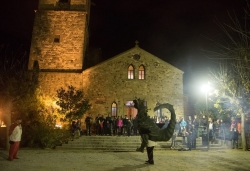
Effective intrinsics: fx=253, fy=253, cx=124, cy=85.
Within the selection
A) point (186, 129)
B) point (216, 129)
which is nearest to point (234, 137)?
point (216, 129)

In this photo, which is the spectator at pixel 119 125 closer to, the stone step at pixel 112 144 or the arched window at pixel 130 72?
the stone step at pixel 112 144

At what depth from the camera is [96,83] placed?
25297 millimetres

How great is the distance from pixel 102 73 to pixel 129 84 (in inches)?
116

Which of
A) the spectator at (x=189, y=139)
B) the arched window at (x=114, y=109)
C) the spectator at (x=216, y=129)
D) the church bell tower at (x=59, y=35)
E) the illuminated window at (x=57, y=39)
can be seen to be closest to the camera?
the spectator at (x=189, y=139)

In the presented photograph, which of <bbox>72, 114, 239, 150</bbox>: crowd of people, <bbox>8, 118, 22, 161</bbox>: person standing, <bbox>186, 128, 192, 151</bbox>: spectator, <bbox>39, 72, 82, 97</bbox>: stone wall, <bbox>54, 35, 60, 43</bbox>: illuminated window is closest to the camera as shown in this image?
<bbox>8, 118, 22, 161</bbox>: person standing

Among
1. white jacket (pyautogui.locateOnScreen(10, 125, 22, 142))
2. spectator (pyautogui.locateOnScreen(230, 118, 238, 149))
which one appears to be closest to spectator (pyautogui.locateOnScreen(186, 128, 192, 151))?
spectator (pyautogui.locateOnScreen(230, 118, 238, 149))

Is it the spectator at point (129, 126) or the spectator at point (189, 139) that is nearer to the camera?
the spectator at point (189, 139)

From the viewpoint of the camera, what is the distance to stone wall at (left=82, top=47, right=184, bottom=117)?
25.1 m

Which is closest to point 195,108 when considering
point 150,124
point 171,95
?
point 171,95

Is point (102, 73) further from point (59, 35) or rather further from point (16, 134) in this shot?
point (16, 134)

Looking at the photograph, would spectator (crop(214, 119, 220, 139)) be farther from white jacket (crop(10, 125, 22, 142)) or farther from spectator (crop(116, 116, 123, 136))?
white jacket (crop(10, 125, 22, 142))

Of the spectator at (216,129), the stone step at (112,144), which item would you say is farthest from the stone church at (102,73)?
the stone step at (112,144)

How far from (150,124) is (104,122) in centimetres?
1152

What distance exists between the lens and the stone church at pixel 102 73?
25125mm
